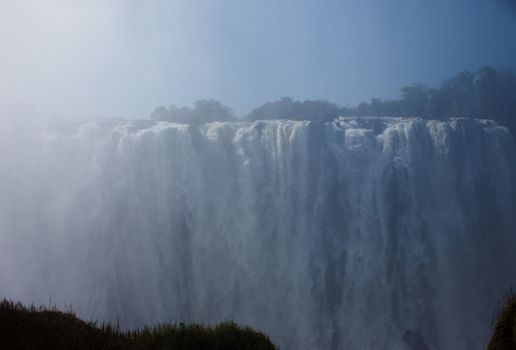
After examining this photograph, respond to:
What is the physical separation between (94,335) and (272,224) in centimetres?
2293

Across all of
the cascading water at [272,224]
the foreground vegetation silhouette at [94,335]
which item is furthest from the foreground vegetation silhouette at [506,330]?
the cascading water at [272,224]

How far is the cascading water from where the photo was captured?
26797mm

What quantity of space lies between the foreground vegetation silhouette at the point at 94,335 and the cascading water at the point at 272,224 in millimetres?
20111

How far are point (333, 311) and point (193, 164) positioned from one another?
12.9 m

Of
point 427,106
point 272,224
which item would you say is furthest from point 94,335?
point 427,106

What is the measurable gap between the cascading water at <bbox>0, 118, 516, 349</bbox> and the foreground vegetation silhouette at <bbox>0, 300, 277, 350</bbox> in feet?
66.0

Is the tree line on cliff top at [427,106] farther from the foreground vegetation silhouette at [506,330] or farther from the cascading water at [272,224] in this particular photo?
the foreground vegetation silhouette at [506,330]

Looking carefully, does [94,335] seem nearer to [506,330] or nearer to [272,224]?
[506,330]

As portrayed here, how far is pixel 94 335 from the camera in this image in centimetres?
561

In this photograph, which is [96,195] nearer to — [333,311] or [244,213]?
[244,213]

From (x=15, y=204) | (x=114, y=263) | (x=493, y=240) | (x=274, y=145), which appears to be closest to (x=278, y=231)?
(x=274, y=145)

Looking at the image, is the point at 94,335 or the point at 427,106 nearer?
the point at 94,335

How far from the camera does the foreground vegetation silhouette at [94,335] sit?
4.69 meters

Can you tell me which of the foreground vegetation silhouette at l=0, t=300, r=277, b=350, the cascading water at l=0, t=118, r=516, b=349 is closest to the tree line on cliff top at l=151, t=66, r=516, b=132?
the cascading water at l=0, t=118, r=516, b=349
